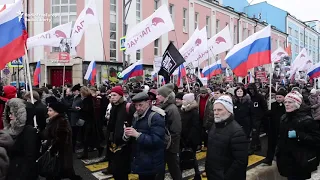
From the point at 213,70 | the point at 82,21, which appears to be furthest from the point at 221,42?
the point at 82,21

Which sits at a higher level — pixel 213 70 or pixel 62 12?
pixel 62 12

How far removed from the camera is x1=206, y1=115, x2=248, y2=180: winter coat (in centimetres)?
394

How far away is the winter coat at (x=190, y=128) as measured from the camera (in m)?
6.64

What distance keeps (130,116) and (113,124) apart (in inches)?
16.2

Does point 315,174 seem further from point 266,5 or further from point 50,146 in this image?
point 266,5

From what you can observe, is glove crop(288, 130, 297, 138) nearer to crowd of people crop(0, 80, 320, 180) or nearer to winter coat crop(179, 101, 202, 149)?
crowd of people crop(0, 80, 320, 180)

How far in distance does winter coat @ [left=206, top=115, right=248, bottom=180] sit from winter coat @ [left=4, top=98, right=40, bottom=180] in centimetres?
223

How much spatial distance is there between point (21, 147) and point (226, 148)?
8.26 ft

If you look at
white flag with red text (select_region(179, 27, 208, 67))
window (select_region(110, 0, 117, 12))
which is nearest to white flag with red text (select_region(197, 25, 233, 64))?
white flag with red text (select_region(179, 27, 208, 67))

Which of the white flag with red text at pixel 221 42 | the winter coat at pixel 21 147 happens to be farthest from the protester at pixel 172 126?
the white flag with red text at pixel 221 42

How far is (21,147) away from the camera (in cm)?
444

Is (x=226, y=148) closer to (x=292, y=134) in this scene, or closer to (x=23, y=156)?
(x=292, y=134)

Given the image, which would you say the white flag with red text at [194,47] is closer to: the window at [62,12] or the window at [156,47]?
the window at [62,12]

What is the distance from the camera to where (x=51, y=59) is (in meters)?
24.1
